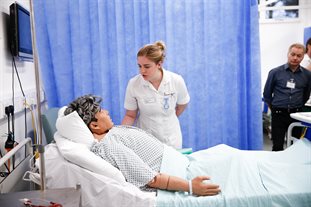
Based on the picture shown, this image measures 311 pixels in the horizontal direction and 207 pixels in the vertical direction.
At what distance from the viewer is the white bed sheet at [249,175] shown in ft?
4.43

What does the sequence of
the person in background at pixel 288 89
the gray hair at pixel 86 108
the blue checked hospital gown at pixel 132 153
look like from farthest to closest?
the person in background at pixel 288 89, the gray hair at pixel 86 108, the blue checked hospital gown at pixel 132 153

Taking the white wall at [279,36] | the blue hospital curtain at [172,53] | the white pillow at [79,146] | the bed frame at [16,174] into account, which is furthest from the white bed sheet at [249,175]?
the white wall at [279,36]

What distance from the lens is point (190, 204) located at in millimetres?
1342

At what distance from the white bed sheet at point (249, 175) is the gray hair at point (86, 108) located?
0.49 metres

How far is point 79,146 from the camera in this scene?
1479mm

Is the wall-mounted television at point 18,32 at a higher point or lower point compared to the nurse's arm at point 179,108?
higher

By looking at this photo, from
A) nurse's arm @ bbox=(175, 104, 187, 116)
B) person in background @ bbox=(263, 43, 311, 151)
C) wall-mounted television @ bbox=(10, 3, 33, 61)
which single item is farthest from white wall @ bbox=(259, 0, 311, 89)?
wall-mounted television @ bbox=(10, 3, 33, 61)

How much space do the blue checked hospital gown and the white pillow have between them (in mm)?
66

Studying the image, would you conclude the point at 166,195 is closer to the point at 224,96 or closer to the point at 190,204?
the point at 190,204

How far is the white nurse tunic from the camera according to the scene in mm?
2086

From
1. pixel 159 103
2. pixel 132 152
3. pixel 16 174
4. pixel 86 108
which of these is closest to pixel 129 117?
pixel 159 103

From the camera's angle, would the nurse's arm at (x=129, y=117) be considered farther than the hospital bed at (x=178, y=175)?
Yes

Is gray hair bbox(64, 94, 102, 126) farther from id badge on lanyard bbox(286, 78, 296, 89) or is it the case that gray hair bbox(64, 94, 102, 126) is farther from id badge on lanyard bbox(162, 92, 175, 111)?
id badge on lanyard bbox(286, 78, 296, 89)

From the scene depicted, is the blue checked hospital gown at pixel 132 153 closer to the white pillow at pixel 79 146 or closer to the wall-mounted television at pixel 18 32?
the white pillow at pixel 79 146
